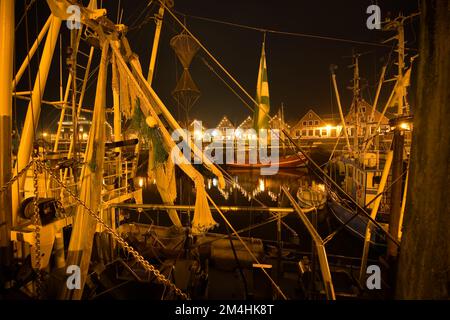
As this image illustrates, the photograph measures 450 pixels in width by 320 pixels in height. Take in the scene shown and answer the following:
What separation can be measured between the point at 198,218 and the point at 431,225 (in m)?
3.36

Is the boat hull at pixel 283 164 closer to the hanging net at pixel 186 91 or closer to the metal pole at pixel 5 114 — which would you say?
the hanging net at pixel 186 91

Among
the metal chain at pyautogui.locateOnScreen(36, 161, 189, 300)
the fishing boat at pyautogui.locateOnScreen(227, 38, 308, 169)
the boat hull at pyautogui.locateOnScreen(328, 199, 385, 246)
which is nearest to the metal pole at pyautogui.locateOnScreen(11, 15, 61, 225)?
the metal chain at pyautogui.locateOnScreen(36, 161, 189, 300)

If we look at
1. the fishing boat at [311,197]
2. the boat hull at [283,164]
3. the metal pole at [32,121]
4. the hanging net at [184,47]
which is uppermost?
the hanging net at [184,47]

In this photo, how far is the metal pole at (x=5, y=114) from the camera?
12.9 ft

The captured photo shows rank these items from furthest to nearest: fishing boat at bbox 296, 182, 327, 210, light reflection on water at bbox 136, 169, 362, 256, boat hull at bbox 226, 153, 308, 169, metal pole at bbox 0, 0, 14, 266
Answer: boat hull at bbox 226, 153, 308, 169 < fishing boat at bbox 296, 182, 327, 210 < light reflection on water at bbox 136, 169, 362, 256 < metal pole at bbox 0, 0, 14, 266

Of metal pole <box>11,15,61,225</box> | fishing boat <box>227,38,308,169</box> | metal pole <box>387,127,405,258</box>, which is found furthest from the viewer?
fishing boat <box>227,38,308,169</box>

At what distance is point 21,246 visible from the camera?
5.14 meters

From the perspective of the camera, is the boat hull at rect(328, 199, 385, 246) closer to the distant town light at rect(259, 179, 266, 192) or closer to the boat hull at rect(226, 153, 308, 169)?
the distant town light at rect(259, 179, 266, 192)

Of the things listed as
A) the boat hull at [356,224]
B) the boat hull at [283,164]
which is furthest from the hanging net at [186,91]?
the boat hull at [283,164]

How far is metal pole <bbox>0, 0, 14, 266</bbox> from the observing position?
12.9 ft

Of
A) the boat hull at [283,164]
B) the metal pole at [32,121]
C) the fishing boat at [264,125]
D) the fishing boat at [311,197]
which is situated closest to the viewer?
the metal pole at [32,121]

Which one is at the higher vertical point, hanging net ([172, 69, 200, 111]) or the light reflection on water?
hanging net ([172, 69, 200, 111])
